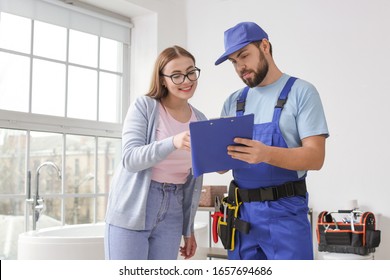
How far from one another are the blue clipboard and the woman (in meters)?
0.05

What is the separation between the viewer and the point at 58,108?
156 inches

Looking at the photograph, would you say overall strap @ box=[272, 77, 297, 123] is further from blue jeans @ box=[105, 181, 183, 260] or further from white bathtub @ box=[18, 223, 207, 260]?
white bathtub @ box=[18, 223, 207, 260]

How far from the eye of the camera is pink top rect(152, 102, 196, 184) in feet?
5.55

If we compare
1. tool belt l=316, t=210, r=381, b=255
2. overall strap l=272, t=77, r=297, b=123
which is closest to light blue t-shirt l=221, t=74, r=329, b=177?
overall strap l=272, t=77, r=297, b=123

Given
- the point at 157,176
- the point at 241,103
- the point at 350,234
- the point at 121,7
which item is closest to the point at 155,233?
the point at 157,176

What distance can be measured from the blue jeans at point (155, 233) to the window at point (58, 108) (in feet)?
6.66

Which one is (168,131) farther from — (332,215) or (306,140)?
(332,215)

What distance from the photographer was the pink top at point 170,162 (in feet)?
5.55

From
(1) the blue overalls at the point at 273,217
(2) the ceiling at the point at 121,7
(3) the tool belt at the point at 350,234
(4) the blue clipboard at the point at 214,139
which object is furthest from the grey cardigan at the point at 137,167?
(2) the ceiling at the point at 121,7

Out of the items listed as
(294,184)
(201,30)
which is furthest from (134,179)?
(201,30)

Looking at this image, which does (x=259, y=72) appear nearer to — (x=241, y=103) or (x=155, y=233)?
(x=241, y=103)

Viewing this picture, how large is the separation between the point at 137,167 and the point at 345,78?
274 centimetres

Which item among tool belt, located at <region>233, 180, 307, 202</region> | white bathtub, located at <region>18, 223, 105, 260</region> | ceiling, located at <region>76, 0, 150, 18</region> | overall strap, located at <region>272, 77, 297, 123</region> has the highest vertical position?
ceiling, located at <region>76, 0, 150, 18</region>
